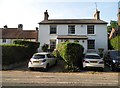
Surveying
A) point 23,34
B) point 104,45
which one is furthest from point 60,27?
point 23,34

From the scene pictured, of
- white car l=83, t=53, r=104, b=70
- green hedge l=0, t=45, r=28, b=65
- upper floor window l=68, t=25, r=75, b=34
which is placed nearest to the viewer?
white car l=83, t=53, r=104, b=70

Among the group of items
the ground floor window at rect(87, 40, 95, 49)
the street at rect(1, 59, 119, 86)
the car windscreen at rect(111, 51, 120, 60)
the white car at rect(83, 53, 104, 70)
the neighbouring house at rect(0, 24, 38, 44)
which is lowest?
the street at rect(1, 59, 119, 86)

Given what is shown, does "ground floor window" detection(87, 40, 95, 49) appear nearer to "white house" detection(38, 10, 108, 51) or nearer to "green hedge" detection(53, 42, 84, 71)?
"white house" detection(38, 10, 108, 51)

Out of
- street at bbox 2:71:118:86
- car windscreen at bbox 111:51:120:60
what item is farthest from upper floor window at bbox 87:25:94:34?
street at bbox 2:71:118:86

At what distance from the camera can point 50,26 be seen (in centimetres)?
3975

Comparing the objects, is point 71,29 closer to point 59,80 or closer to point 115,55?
point 115,55

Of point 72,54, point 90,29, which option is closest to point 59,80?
point 72,54

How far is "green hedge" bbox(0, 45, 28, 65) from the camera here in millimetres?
22969

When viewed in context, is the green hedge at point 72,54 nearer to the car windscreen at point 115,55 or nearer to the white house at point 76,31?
the car windscreen at point 115,55

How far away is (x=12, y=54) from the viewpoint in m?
24.0

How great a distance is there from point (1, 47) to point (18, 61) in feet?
12.9

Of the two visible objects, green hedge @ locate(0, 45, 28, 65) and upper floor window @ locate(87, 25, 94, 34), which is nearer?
green hedge @ locate(0, 45, 28, 65)

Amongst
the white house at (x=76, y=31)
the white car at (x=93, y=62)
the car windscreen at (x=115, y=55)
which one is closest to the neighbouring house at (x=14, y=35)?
the white house at (x=76, y=31)

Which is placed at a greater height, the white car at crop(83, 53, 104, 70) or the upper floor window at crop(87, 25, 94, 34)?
the upper floor window at crop(87, 25, 94, 34)
